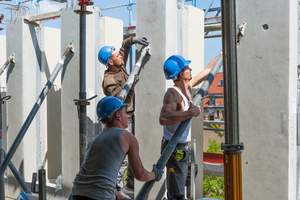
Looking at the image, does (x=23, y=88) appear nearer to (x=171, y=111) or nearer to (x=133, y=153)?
(x=171, y=111)

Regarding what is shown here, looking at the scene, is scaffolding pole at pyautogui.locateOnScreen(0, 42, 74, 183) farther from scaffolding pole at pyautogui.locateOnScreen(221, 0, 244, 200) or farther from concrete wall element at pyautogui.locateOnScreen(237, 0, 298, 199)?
scaffolding pole at pyautogui.locateOnScreen(221, 0, 244, 200)

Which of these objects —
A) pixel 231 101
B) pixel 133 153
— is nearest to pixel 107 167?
pixel 133 153

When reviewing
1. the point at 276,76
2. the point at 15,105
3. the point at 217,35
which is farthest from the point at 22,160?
the point at 276,76

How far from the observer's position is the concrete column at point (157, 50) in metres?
4.45

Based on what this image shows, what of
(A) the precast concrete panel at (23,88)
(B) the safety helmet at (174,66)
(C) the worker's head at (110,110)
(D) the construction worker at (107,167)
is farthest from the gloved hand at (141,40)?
(A) the precast concrete panel at (23,88)

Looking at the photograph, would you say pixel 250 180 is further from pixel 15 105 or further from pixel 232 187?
pixel 15 105

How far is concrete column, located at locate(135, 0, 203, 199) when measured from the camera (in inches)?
175

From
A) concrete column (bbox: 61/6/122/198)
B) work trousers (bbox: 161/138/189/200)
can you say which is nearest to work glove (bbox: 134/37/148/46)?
concrete column (bbox: 61/6/122/198)

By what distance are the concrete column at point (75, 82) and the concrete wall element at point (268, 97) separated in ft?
7.85

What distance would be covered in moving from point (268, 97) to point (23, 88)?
4403 mm

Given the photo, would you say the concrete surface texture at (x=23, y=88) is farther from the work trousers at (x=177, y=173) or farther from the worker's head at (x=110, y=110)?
the worker's head at (x=110, y=110)

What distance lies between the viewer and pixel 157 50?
4500 mm

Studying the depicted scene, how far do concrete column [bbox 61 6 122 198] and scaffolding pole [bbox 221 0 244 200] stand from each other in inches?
139

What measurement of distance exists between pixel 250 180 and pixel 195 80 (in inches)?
54.2
